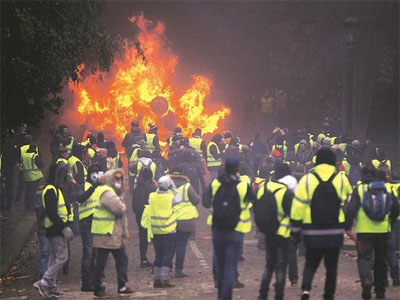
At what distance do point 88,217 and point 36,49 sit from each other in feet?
14.9

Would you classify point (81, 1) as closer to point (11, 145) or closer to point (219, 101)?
point (11, 145)

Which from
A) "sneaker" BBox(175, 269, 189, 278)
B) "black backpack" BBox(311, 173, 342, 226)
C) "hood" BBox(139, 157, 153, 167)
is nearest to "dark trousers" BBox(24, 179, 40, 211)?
"hood" BBox(139, 157, 153, 167)

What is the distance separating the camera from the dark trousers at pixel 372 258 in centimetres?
1300

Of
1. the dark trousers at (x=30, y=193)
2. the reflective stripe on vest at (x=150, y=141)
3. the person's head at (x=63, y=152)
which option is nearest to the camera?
the person's head at (x=63, y=152)

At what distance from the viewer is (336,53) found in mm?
38812

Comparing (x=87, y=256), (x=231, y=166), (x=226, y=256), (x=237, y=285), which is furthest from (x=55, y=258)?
(x=231, y=166)

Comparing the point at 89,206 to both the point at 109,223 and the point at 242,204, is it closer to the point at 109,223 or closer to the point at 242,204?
the point at 109,223

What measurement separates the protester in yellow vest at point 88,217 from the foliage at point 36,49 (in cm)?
373

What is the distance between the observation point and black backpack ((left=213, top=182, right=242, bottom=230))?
40.1ft

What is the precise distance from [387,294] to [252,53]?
34.4 meters

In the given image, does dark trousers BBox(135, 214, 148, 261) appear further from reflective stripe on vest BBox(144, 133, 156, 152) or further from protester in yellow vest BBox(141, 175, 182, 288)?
reflective stripe on vest BBox(144, 133, 156, 152)

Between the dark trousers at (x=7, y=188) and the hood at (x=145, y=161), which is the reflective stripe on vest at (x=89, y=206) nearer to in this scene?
the hood at (x=145, y=161)

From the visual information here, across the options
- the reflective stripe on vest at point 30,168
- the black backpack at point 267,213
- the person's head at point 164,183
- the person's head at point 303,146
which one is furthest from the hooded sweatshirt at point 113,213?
the person's head at point 303,146

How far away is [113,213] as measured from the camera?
13828 mm
